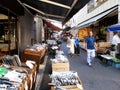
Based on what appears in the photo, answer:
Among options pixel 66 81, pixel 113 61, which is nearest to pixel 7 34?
pixel 113 61

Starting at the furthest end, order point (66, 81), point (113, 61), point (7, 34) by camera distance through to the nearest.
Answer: point (113, 61)
point (7, 34)
point (66, 81)

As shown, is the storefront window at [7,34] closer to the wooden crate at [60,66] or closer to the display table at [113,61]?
the wooden crate at [60,66]

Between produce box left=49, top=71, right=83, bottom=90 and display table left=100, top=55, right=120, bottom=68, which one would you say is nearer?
produce box left=49, top=71, right=83, bottom=90

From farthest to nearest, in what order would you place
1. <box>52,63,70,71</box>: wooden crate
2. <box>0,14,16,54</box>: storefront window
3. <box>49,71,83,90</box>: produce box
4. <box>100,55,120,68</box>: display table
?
<box>100,55,120,68</box>: display table
<box>0,14,16,54</box>: storefront window
<box>52,63,70,71</box>: wooden crate
<box>49,71,83,90</box>: produce box

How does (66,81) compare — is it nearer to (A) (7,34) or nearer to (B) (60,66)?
(B) (60,66)

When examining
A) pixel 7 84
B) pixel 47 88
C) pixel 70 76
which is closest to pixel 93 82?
pixel 47 88

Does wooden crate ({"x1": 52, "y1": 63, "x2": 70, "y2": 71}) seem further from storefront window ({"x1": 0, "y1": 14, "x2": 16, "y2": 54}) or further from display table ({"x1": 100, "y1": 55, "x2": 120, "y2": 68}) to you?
display table ({"x1": 100, "y1": 55, "x2": 120, "y2": 68})

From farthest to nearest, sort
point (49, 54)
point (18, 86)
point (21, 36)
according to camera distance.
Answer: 1. point (49, 54)
2. point (21, 36)
3. point (18, 86)

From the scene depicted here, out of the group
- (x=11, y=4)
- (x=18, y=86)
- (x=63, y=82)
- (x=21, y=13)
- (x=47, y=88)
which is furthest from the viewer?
(x=21, y=13)

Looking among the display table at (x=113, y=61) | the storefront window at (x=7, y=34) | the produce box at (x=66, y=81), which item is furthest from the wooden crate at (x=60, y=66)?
the display table at (x=113, y=61)

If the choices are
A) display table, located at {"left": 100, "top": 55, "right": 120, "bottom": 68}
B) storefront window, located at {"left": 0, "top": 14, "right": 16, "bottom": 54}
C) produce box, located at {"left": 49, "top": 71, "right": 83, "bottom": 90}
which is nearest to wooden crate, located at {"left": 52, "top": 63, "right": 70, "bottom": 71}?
storefront window, located at {"left": 0, "top": 14, "right": 16, "bottom": 54}

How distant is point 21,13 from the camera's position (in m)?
12.8

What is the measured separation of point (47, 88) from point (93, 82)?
80.7 inches

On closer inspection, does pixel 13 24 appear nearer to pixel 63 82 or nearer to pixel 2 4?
pixel 2 4
